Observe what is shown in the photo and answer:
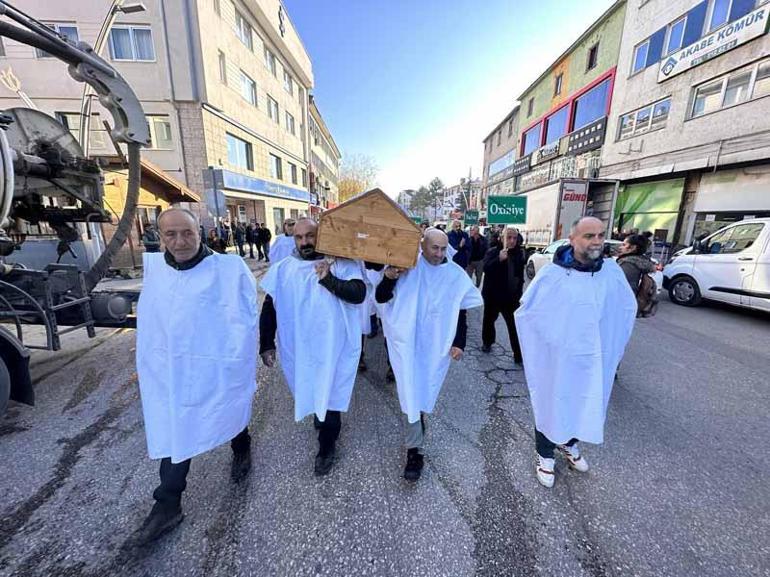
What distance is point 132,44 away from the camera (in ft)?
44.3

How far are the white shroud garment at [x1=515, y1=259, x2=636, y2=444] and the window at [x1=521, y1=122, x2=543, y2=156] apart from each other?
2504 cm

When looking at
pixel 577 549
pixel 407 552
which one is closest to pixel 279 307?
pixel 407 552

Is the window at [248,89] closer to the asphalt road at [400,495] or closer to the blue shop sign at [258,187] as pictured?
the blue shop sign at [258,187]

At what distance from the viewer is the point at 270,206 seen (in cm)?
2148

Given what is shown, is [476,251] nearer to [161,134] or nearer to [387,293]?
[387,293]

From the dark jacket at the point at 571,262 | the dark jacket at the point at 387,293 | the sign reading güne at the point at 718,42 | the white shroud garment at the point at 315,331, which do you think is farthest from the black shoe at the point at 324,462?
the sign reading güne at the point at 718,42

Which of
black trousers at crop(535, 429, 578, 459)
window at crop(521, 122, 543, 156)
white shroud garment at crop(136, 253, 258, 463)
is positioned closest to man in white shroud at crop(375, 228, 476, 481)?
black trousers at crop(535, 429, 578, 459)

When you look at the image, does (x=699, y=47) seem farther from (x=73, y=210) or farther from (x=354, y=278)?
(x=73, y=210)

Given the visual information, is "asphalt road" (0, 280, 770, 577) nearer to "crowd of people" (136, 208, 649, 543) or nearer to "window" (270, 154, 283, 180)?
"crowd of people" (136, 208, 649, 543)

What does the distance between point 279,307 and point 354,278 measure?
60 cm

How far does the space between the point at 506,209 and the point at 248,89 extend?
16.2 meters

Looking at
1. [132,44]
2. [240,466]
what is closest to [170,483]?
[240,466]

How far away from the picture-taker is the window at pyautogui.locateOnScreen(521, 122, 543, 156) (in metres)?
22.9

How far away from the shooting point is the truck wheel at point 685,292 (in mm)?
7258
